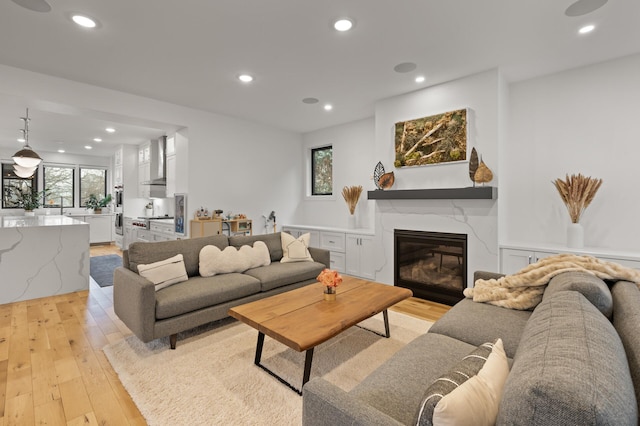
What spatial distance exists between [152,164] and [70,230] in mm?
2738

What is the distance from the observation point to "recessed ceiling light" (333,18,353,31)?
8.20 feet

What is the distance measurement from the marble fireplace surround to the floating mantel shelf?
0.11 m

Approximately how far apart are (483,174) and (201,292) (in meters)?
3.15

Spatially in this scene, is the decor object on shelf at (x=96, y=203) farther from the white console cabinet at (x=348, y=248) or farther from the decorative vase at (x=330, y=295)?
the decorative vase at (x=330, y=295)

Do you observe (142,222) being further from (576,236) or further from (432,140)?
(576,236)

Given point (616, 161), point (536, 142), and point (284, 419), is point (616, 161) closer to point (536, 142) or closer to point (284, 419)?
point (536, 142)

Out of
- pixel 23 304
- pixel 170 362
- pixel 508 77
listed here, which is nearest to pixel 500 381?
pixel 170 362

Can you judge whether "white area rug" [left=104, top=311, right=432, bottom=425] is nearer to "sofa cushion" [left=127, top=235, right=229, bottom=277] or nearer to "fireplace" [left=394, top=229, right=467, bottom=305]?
"sofa cushion" [left=127, top=235, right=229, bottom=277]

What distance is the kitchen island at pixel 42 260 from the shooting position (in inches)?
146

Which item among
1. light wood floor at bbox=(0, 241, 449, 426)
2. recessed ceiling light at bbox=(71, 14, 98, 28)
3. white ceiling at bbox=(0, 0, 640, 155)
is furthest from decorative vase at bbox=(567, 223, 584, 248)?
recessed ceiling light at bbox=(71, 14, 98, 28)

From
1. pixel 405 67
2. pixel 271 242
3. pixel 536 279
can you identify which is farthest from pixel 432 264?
pixel 405 67

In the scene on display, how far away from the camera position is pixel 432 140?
151 inches

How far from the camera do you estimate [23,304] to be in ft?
12.1

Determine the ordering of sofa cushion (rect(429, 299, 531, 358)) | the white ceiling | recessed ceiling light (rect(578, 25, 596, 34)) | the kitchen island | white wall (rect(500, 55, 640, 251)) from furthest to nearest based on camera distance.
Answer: the kitchen island → white wall (rect(500, 55, 640, 251)) → recessed ceiling light (rect(578, 25, 596, 34)) → the white ceiling → sofa cushion (rect(429, 299, 531, 358))
